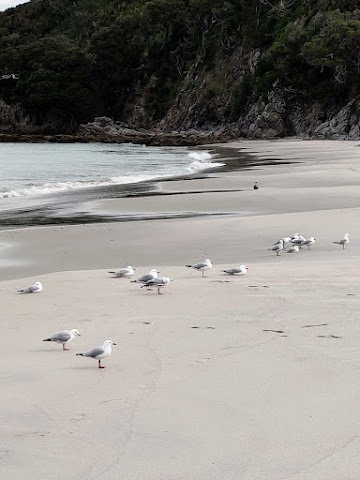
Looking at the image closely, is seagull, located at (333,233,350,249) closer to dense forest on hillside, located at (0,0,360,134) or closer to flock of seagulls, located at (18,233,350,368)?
flock of seagulls, located at (18,233,350,368)

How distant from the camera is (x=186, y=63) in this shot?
3588 inches

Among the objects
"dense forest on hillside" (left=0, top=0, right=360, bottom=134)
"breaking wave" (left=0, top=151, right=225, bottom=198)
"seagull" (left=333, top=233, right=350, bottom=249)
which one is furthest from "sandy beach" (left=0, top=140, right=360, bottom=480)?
"dense forest on hillside" (left=0, top=0, right=360, bottom=134)

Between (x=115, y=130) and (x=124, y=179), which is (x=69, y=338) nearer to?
(x=124, y=179)

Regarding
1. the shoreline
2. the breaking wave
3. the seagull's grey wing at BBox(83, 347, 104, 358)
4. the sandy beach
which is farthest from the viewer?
the breaking wave

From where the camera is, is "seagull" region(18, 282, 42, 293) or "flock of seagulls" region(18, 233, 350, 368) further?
"seagull" region(18, 282, 42, 293)

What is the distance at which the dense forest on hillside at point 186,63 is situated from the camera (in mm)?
64938

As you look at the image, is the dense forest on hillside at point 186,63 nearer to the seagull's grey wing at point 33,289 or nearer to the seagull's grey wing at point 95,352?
Answer: the seagull's grey wing at point 33,289

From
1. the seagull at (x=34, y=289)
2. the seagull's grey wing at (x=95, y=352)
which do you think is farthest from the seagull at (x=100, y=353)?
the seagull at (x=34, y=289)

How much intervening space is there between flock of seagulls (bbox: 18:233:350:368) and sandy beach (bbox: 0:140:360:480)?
0.10m

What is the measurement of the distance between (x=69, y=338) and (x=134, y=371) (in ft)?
2.57

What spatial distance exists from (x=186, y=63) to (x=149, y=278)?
285 ft

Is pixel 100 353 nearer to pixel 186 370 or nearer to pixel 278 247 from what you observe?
pixel 186 370

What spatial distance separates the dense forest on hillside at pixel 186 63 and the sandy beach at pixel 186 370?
2140 inches

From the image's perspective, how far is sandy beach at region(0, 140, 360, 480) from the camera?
137 inches
